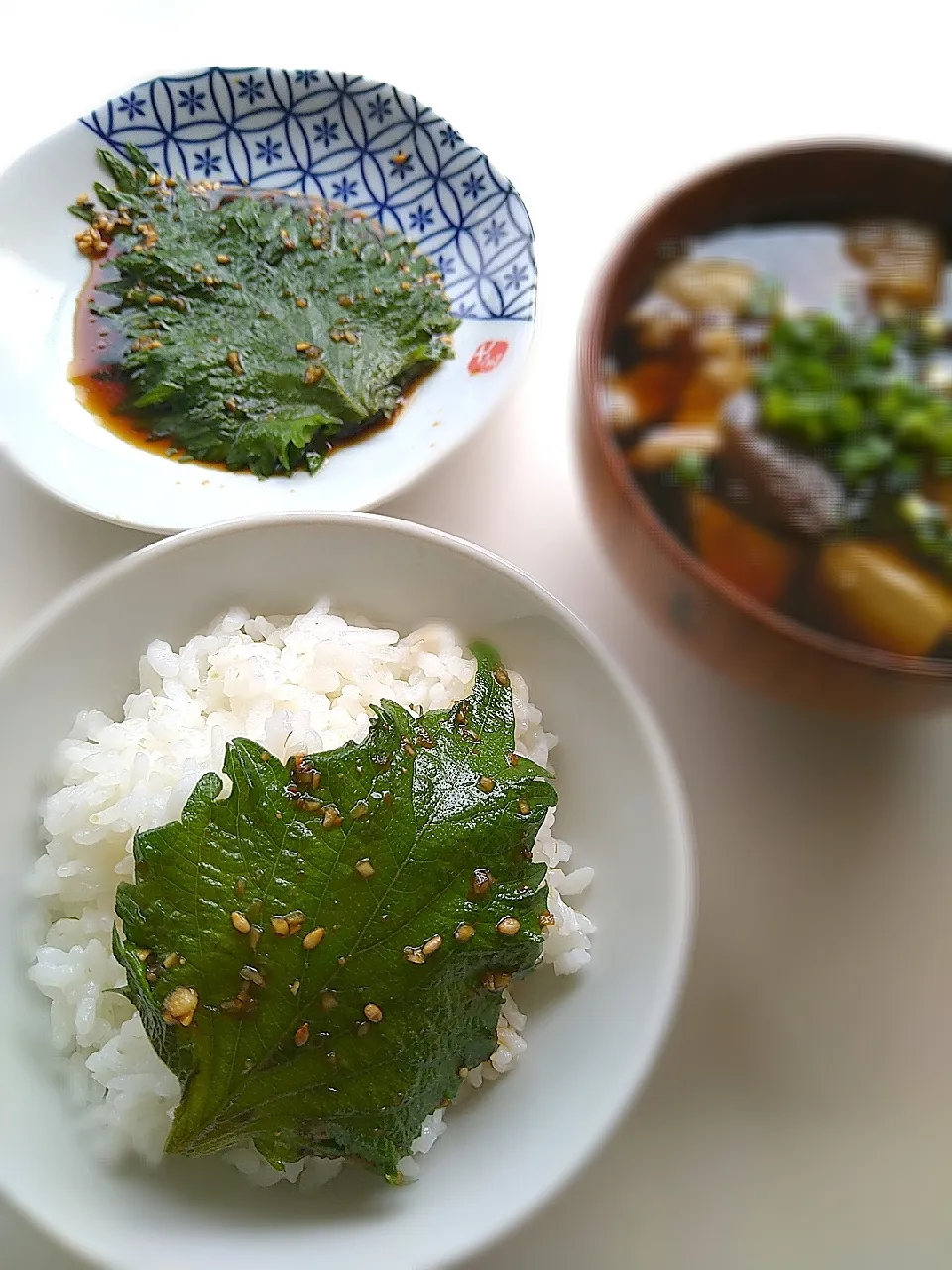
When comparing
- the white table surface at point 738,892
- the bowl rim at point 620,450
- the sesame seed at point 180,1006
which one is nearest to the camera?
the bowl rim at point 620,450


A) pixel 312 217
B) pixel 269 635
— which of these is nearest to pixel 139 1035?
pixel 269 635

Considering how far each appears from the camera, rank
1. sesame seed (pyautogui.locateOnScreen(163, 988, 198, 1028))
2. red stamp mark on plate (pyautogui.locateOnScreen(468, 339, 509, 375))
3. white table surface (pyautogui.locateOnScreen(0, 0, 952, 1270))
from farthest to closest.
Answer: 1. red stamp mark on plate (pyautogui.locateOnScreen(468, 339, 509, 375))
2. white table surface (pyautogui.locateOnScreen(0, 0, 952, 1270))
3. sesame seed (pyautogui.locateOnScreen(163, 988, 198, 1028))

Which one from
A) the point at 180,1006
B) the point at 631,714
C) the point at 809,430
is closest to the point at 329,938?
the point at 180,1006

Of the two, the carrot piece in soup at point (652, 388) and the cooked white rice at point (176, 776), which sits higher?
the carrot piece in soup at point (652, 388)

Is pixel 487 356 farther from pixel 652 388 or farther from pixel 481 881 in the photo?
pixel 481 881

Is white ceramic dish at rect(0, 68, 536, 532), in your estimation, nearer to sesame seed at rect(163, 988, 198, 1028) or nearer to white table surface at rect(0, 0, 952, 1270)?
white table surface at rect(0, 0, 952, 1270)

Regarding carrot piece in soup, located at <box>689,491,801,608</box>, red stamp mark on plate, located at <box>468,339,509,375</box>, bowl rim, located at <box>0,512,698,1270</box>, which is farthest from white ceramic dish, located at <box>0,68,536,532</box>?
carrot piece in soup, located at <box>689,491,801,608</box>

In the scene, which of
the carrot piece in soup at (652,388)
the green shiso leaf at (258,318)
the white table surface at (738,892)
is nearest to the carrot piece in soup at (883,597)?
the carrot piece in soup at (652,388)

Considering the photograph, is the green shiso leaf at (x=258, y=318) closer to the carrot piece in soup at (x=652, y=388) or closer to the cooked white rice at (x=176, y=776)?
the cooked white rice at (x=176, y=776)
